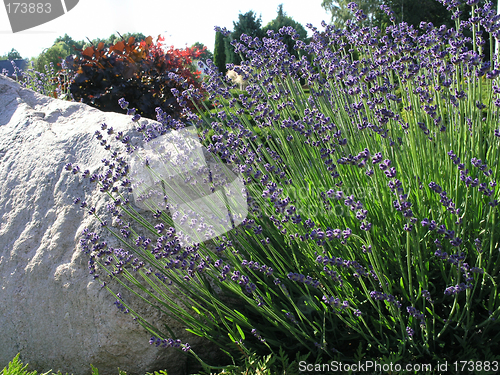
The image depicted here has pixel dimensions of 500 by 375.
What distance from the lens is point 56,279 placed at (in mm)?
2680

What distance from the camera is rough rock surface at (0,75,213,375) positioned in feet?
8.33

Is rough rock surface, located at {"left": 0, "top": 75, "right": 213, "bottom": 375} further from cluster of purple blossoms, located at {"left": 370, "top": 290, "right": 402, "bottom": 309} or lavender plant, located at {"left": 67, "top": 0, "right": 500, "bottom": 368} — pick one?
cluster of purple blossoms, located at {"left": 370, "top": 290, "right": 402, "bottom": 309}

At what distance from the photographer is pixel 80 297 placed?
2.61 metres

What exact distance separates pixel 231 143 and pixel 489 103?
1.97 metres

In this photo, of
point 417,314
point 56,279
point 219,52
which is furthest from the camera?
point 219,52

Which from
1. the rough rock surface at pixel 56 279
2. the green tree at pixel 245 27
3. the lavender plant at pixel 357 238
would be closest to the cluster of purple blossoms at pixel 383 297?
the lavender plant at pixel 357 238

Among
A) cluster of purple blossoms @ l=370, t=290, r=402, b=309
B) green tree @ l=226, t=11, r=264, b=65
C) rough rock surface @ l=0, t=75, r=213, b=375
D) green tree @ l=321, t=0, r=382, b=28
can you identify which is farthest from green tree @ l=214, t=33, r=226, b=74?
cluster of purple blossoms @ l=370, t=290, r=402, b=309

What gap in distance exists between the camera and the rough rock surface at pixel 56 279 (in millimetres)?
2539

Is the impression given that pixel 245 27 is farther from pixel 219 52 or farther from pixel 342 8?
pixel 342 8

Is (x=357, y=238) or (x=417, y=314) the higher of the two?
(x=357, y=238)

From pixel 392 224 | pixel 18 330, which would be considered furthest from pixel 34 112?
pixel 392 224

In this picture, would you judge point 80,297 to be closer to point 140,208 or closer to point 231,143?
point 140,208

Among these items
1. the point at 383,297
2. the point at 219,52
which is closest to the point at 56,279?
the point at 383,297

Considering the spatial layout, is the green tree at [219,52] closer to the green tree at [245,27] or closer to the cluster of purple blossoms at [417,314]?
the green tree at [245,27]
